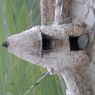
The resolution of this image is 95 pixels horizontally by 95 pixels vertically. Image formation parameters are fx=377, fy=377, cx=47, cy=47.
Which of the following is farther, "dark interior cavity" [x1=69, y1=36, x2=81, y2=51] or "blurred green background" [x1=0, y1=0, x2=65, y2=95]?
"blurred green background" [x1=0, y1=0, x2=65, y2=95]

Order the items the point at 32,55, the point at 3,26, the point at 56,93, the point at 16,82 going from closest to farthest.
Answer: the point at 32,55
the point at 56,93
the point at 16,82
the point at 3,26

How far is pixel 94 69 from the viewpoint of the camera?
1805mm

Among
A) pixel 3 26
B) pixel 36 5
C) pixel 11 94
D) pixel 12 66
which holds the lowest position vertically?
pixel 11 94

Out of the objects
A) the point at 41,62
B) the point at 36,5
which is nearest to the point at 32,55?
the point at 41,62

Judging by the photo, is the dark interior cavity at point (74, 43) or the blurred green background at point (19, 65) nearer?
the dark interior cavity at point (74, 43)

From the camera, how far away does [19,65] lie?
5.16 m

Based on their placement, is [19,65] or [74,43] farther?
[19,65]

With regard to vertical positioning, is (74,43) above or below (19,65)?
above

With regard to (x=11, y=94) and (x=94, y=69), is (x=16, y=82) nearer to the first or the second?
(x=11, y=94)

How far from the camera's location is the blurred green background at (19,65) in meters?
3.98

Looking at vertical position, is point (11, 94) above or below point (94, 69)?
below

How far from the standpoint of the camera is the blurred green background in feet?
13.0

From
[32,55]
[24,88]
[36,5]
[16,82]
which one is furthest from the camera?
[16,82]

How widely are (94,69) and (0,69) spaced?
472cm
